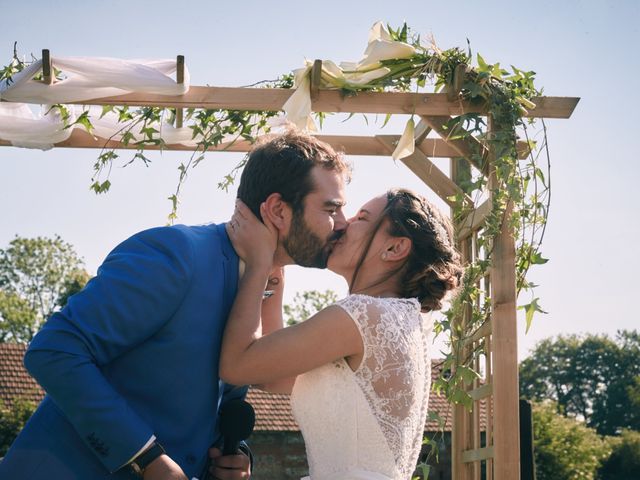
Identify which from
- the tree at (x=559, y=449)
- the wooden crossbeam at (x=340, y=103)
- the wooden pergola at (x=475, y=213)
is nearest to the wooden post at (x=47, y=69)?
the wooden pergola at (x=475, y=213)

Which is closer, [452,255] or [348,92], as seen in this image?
[452,255]

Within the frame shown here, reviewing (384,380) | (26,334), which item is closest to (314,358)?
(384,380)

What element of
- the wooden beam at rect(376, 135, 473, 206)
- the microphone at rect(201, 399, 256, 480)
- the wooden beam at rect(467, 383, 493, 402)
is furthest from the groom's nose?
the wooden beam at rect(376, 135, 473, 206)

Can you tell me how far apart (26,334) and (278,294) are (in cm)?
4428

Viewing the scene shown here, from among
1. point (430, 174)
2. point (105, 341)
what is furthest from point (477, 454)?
point (105, 341)

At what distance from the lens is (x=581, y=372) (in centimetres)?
5900

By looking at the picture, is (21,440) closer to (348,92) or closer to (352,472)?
(352,472)

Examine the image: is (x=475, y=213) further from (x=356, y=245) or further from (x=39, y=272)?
(x=39, y=272)

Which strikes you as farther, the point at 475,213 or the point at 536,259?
the point at 475,213

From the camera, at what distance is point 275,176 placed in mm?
3334

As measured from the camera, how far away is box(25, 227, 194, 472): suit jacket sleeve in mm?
2652

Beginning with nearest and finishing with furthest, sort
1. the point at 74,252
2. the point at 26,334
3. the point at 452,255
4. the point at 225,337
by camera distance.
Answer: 1. the point at 225,337
2. the point at 452,255
3. the point at 26,334
4. the point at 74,252

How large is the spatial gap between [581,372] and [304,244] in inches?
2317

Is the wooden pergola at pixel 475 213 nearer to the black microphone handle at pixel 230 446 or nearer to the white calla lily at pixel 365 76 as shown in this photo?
the white calla lily at pixel 365 76
